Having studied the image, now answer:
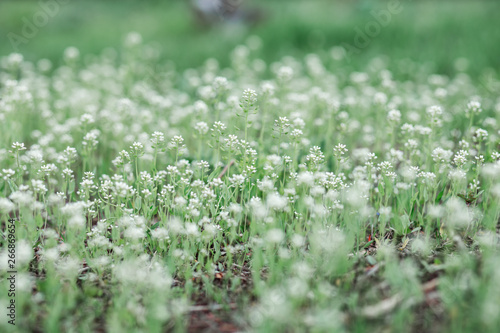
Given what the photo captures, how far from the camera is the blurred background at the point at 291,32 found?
29.9 ft

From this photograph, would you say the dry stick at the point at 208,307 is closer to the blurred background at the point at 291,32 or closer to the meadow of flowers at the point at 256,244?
the meadow of flowers at the point at 256,244

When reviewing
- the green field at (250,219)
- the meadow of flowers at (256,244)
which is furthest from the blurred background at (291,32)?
the meadow of flowers at (256,244)

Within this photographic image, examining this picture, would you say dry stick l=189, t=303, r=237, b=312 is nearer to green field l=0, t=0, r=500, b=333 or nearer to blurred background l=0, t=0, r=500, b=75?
green field l=0, t=0, r=500, b=333

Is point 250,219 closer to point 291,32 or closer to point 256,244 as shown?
point 256,244

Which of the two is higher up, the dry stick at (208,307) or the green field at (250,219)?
the green field at (250,219)

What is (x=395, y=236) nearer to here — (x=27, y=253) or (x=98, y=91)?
(x=27, y=253)

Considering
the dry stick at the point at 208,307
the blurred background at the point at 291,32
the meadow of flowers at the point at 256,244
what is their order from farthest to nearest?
the blurred background at the point at 291,32 → the dry stick at the point at 208,307 → the meadow of flowers at the point at 256,244

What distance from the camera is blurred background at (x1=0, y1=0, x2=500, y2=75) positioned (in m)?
9.10

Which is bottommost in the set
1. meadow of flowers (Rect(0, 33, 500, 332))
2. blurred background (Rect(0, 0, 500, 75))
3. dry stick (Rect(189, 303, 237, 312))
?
dry stick (Rect(189, 303, 237, 312))

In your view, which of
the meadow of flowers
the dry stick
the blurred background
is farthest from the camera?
the blurred background

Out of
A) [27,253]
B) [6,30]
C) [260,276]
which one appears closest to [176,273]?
[260,276]

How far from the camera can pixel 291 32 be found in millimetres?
10656

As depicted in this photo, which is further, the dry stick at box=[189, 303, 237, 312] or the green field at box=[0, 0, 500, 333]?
the dry stick at box=[189, 303, 237, 312]

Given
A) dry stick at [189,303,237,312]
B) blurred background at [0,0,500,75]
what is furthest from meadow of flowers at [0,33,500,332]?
blurred background at [0,0,500,75]
